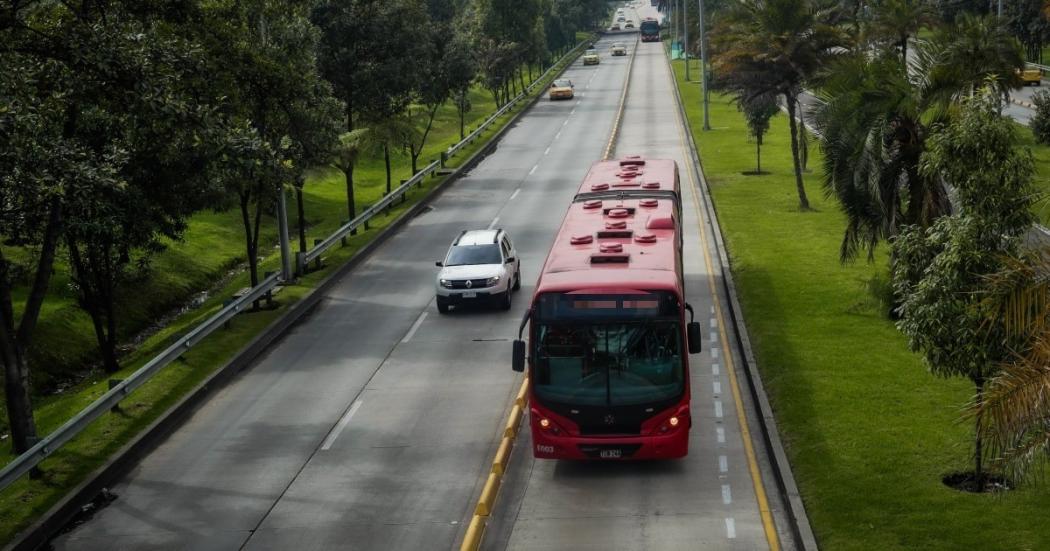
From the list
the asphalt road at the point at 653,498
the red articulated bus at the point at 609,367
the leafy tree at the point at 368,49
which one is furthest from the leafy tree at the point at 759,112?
the red articulated bus at the point at 609,367

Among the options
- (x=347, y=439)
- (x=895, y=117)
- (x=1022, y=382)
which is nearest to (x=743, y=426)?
(x=347, y=439)

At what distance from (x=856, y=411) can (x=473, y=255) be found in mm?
12489

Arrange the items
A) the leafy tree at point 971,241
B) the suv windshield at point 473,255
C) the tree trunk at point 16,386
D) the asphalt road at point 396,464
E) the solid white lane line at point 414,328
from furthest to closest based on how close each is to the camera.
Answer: the suv windshield at point 473,255 → the solid white lane line at point 414,328 → the tree trunk at point 16,386 → the asphalt road at point 396,464 → the leafy tree at point 971,241

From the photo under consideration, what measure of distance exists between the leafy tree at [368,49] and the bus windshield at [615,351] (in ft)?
85.6

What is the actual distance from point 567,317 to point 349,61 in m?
26.7

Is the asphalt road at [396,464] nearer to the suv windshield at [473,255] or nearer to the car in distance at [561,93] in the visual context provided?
the suv windshield at [473,255]

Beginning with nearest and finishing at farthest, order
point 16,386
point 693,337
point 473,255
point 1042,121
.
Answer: point 693,337
point 16,386
point 473,255
point 1042,121

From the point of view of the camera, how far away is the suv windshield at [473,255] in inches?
1209

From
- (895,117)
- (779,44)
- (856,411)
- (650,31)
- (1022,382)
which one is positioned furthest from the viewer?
(650,31)

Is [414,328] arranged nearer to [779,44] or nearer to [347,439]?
[347,439]

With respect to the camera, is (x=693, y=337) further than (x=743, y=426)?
No

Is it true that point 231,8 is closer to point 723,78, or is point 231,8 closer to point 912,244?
point 912,244

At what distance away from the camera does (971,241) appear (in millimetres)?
15414

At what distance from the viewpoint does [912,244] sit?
16984mm
